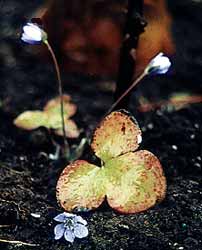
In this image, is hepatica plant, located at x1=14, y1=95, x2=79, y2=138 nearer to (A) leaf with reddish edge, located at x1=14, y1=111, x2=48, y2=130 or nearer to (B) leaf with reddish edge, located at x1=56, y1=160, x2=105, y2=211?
(A) leaf with reddish edge, located at x1=14, y1=111, x2=48, y2=130

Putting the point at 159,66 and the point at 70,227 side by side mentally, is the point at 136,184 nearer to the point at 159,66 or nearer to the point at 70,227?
the point at 70,227

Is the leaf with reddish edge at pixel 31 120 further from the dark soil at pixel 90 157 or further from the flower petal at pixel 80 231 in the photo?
the flower petal at pixel 80 231

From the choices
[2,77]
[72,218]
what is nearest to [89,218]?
[72,218]

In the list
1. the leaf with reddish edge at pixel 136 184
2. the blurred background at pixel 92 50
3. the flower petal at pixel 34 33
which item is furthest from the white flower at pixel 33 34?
the blurred background at pixel 92 50

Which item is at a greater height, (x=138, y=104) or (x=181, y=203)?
(x=181, y=203)

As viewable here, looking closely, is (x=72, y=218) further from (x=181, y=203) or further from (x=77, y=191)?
(x=181, y=203)

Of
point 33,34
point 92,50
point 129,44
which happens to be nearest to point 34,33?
point 33,34
